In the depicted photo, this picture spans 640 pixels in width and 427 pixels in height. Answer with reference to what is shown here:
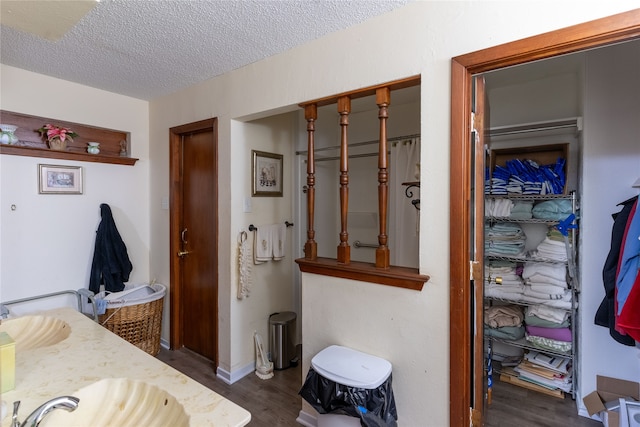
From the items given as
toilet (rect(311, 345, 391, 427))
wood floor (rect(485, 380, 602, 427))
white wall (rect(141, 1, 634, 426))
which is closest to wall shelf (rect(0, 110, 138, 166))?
white wall (rect(141, 1, 634, 426))

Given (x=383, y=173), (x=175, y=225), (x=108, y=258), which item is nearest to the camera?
(x=383, y=173)

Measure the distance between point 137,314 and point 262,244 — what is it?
117 centimetres

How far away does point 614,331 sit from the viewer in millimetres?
1791

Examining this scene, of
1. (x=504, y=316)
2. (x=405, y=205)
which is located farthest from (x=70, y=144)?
(x=504, y=316)

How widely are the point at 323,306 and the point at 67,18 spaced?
1761mm

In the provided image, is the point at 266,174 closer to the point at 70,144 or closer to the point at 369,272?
the point at 369,272

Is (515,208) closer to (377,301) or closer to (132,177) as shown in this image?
(377,301)

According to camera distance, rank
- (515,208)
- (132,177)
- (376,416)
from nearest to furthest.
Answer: (376,416), (515,208), (132,177)

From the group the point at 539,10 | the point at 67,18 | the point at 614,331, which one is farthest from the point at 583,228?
the point at 67,18

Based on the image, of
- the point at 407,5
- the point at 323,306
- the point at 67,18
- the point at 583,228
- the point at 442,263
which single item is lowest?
the point at 323,306

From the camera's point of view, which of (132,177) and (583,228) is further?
(132,177)

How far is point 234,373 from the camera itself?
2430 millimetres

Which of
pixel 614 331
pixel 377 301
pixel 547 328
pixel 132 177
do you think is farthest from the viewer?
pixel 132 177

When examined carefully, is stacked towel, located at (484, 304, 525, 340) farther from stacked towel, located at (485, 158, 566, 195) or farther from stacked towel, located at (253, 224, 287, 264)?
stacked towel, located at (253, 224, 287, 264)
